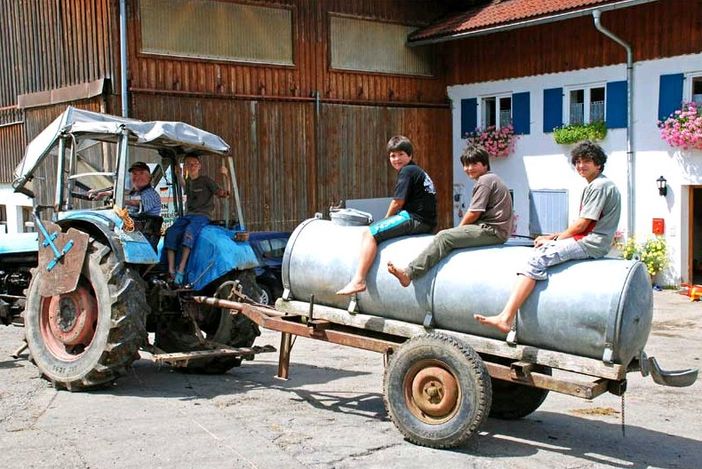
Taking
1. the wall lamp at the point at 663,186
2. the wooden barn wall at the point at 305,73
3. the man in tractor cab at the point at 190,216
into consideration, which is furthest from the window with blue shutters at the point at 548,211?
the man in tractor cab at the point at 190,216

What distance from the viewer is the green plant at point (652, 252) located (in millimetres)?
16781

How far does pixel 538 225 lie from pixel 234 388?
42.4 feet

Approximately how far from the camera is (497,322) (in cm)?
562

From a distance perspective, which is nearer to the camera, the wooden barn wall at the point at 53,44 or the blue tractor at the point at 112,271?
the blue tractor at the point at 112,271

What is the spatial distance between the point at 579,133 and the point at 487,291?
13.3 meters

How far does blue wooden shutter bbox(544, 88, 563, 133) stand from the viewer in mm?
18641

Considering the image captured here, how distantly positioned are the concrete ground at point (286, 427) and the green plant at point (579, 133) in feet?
32.7

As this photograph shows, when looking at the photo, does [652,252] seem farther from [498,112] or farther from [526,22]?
[526,22]

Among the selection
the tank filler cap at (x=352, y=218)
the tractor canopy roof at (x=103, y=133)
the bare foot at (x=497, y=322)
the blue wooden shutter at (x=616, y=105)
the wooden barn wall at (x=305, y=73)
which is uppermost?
the wooden barn wall at (x=305, y=73)

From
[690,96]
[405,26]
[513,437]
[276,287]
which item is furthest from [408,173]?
[405,26]

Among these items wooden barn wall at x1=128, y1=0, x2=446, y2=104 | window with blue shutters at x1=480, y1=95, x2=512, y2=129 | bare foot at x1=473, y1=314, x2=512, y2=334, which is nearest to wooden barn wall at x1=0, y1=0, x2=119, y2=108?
wooden barn wall at x1=128, y1=0, x2=446, y2=104

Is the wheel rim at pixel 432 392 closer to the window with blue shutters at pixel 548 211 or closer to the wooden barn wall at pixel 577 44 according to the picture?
the wooden barn wall at pixel 577 44

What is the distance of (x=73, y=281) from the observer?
24.7 feet

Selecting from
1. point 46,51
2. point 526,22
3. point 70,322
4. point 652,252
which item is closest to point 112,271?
point 70,322
